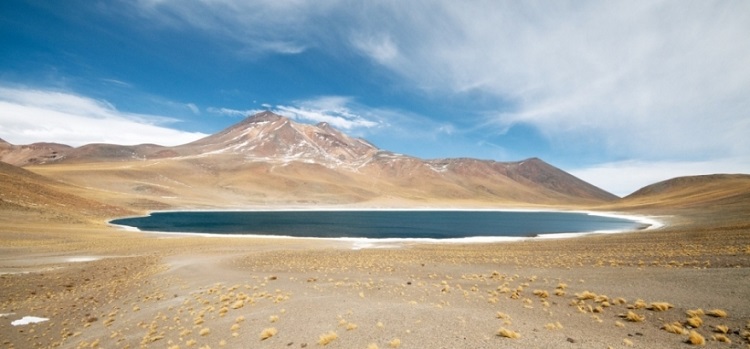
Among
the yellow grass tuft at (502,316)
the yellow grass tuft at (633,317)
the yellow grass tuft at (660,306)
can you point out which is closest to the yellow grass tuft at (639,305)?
the yellow grass tuft at (660,306)

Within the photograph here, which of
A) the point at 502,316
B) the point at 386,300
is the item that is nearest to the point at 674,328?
the point at 502,316

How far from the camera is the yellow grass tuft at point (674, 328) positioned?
11.1m

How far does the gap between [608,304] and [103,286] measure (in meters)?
26.7

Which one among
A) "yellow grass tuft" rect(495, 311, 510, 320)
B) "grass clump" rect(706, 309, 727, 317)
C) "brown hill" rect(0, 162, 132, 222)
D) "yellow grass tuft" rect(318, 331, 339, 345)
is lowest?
"yellow grass tuft" rect(318, 331, 339, 345)

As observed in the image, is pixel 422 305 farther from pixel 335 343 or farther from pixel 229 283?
pixel 229 283

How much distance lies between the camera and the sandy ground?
11.5 meters

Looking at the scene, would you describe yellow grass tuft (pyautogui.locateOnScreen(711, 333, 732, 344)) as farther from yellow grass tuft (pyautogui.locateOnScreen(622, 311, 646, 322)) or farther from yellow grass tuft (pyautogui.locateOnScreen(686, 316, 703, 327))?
yellow grass tuft (pyautogui.locateOnScreen(622, 311, 646, 322))

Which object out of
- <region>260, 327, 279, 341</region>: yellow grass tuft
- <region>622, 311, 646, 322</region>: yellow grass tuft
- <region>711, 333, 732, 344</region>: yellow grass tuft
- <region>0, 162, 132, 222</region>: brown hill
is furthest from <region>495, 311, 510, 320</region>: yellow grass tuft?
<region>0, 162, 132, 222</region>: brown hill

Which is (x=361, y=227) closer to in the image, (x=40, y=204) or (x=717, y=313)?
(x=40, y=204)

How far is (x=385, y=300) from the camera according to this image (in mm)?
16312

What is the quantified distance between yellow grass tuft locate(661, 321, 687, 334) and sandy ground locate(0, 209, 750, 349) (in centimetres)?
19

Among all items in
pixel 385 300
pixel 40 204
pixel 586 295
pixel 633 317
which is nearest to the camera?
pixel 633 317

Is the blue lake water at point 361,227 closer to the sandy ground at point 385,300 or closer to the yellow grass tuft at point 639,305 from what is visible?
the sandy ground at point 385,300

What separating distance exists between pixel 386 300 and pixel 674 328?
33.1 feet
